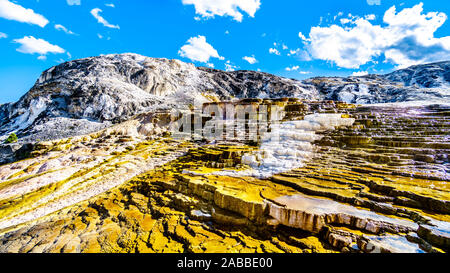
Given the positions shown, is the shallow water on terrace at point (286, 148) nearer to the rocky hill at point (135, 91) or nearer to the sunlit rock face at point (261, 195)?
the sunlit rock face at point (261, 195)

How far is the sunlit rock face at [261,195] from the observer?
637 cm

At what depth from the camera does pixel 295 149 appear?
517 inches

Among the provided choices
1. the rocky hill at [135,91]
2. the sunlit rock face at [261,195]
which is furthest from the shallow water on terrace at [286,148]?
the rocky hill at [135,91]

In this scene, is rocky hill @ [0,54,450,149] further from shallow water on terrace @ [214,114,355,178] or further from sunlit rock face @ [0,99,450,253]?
shallow water on terrace @ [214,114,355,178]

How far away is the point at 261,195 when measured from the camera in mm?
8195

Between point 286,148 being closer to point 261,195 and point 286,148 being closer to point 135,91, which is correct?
point 261,195

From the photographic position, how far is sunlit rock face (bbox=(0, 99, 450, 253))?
6.37 meters

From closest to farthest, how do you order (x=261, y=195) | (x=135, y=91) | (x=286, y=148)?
(x=261, y=195) < (x=286, y=148) < (x=135, y=91)

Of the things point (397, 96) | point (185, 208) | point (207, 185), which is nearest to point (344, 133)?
point (207, 185)

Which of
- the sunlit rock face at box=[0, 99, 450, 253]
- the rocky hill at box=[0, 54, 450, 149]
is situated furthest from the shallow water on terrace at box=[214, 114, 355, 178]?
the rocky hill at box=[0, 54, 450, 149]

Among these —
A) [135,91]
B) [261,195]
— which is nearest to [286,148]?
[261,195]

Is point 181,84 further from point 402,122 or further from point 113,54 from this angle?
point 402,122

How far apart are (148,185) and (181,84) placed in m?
47.3

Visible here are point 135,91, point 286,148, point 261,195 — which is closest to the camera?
point 261,195
